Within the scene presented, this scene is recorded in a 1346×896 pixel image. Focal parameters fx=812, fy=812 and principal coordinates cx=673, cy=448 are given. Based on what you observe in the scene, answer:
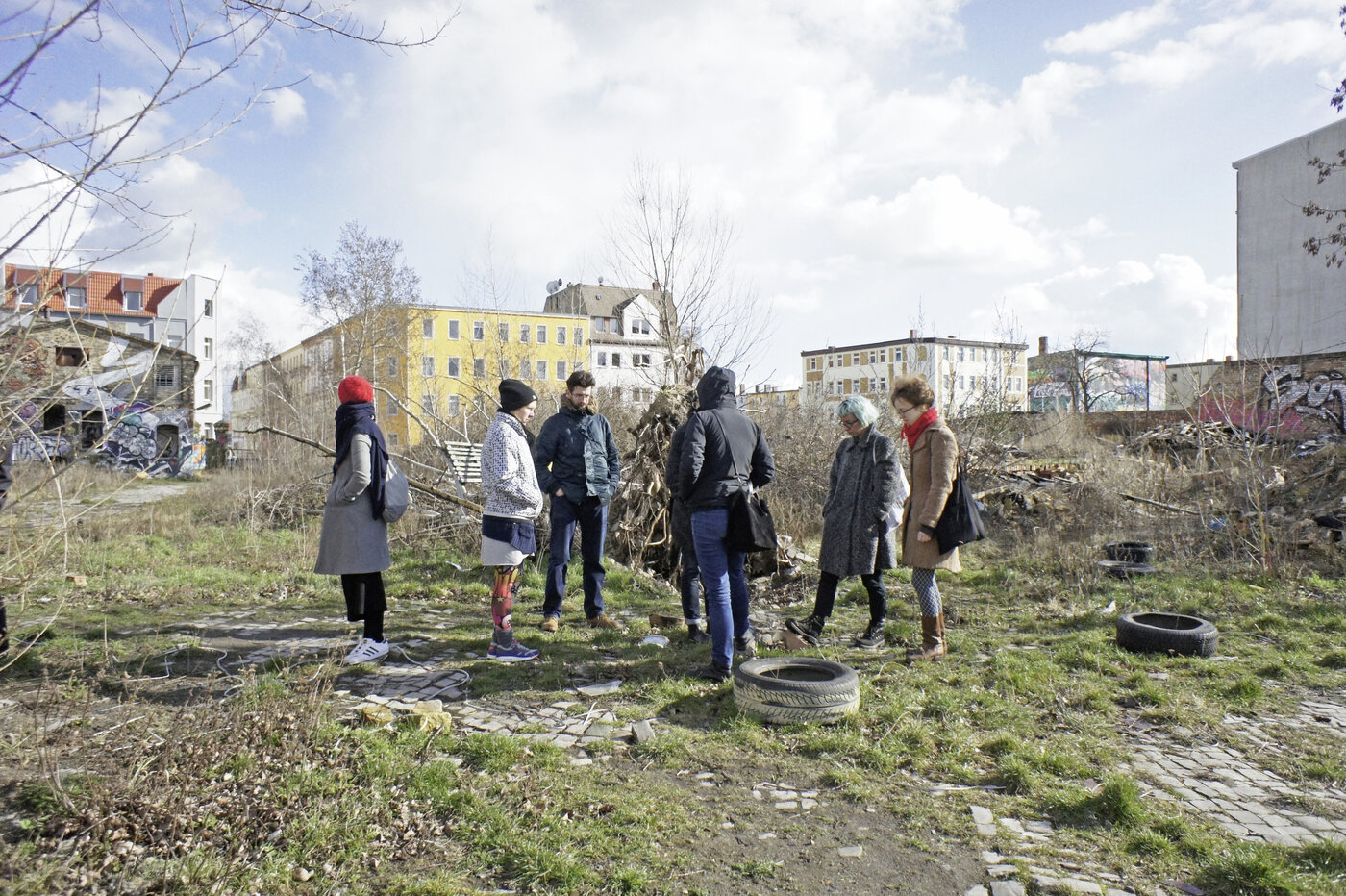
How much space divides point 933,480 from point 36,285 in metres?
5.02

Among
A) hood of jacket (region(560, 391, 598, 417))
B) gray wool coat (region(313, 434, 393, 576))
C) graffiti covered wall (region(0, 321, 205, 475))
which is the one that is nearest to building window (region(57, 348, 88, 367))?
graffiti covered wall (region(0, 321, 205, 475))

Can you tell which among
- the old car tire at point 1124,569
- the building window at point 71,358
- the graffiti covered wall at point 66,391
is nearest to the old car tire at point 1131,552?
the old car tire at point 1124,569

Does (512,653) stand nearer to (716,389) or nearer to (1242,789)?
(716,389)

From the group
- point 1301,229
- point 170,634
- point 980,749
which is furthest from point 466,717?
point 1301,229

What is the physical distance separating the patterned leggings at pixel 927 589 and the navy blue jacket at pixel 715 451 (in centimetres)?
148

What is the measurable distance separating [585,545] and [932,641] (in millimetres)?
2905

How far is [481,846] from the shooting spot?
324cm

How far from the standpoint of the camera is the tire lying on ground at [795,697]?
180 inches

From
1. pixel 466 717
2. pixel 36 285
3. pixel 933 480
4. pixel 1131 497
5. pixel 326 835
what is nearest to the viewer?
pixel 36 285

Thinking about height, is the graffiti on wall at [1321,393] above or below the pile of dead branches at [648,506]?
above

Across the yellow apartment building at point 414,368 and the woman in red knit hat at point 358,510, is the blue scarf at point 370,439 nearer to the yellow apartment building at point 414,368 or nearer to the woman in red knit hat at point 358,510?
the woman in red knit hat at point 358,510

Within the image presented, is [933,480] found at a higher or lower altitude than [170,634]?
higher

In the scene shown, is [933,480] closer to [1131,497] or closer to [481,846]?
[481,846]

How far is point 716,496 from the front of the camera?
530cm
